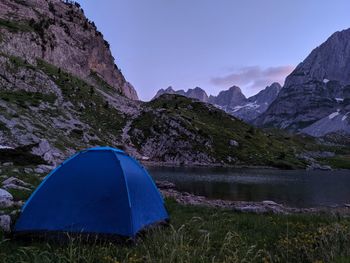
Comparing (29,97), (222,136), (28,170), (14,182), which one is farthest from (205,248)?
(222,136)

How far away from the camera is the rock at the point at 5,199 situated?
17122 millimetres

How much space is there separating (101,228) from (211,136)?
107515 millimetres

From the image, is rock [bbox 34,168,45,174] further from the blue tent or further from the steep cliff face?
the steep cliff face

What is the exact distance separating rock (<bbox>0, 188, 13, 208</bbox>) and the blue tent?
4429mm

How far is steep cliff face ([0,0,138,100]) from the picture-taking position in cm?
11594

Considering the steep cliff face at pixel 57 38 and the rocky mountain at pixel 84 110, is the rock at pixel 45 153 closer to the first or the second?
the rocky mountain at pixel 84 110

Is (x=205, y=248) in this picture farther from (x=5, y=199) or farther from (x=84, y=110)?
(x=84, y=110)

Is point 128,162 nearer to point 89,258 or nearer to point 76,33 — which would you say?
point 89,258

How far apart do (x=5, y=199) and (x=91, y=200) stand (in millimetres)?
7000

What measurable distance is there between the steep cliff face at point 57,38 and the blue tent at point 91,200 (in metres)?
97.9

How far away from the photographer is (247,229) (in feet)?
53.5

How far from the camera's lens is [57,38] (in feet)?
468

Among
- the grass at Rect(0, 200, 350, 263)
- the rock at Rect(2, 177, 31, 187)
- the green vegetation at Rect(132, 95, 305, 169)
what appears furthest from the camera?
the green vegetation at Rect(132, 95, 305, 169)

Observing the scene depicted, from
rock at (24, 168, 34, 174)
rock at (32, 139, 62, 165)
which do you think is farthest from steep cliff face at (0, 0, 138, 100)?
rock at (24, 168, 34, 174)
